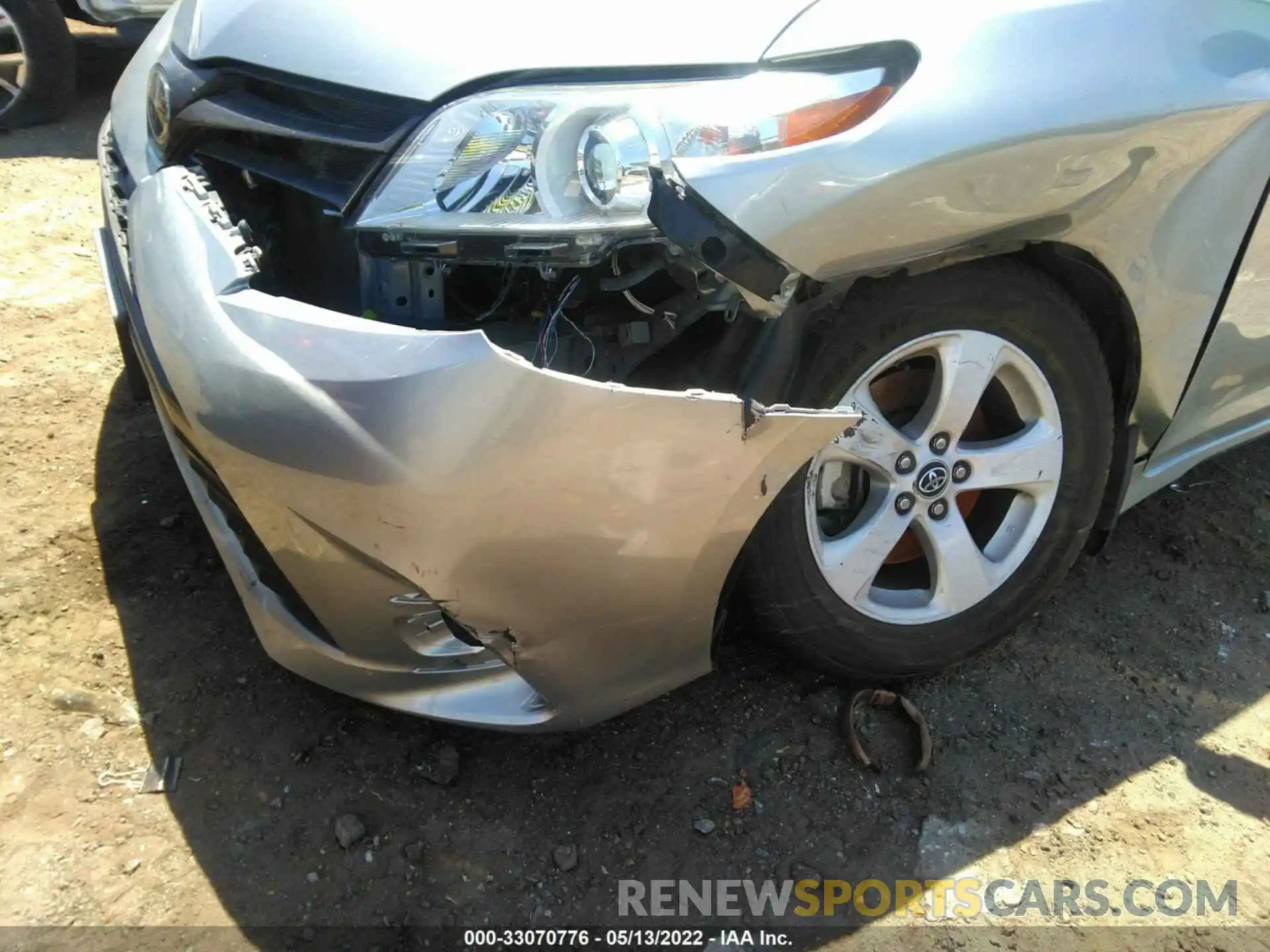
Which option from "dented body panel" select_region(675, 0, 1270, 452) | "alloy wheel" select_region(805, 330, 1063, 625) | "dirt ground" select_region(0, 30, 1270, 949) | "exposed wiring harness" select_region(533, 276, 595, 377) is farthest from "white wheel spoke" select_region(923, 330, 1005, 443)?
"exposed wiring harness" select_region(533, 276, 595, 377)

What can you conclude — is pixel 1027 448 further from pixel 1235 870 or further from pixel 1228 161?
pixel 1235 870

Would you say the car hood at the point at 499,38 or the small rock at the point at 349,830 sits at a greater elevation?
the car hood at the point at 499,38

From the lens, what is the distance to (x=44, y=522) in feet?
8.68

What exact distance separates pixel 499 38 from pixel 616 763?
4.55ft

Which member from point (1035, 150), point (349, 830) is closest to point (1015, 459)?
point (1035, 150)

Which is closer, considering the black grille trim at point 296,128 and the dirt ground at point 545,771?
the black grille trim at point 296,128

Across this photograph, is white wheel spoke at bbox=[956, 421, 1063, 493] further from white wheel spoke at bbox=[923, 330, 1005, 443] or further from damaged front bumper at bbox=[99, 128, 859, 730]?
damaged front bumper at bbox=[99, 128, 859, 730]

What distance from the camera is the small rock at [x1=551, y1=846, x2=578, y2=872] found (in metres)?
1.98

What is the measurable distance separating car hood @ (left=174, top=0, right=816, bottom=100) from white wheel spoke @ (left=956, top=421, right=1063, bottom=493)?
3.03 feet

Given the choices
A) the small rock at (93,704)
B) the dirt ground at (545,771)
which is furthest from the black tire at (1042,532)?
the small rock at (93,704)

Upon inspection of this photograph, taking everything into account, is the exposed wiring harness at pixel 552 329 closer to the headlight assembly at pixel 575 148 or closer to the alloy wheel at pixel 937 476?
the headlight assembly at pixel 575 148

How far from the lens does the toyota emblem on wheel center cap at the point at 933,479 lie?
6.99 ft

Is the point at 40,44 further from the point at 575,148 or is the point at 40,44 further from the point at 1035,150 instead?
the point at 1035,150

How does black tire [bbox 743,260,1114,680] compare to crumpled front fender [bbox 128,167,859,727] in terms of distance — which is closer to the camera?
crumpled front fender [bbox 128,167,859,727]
